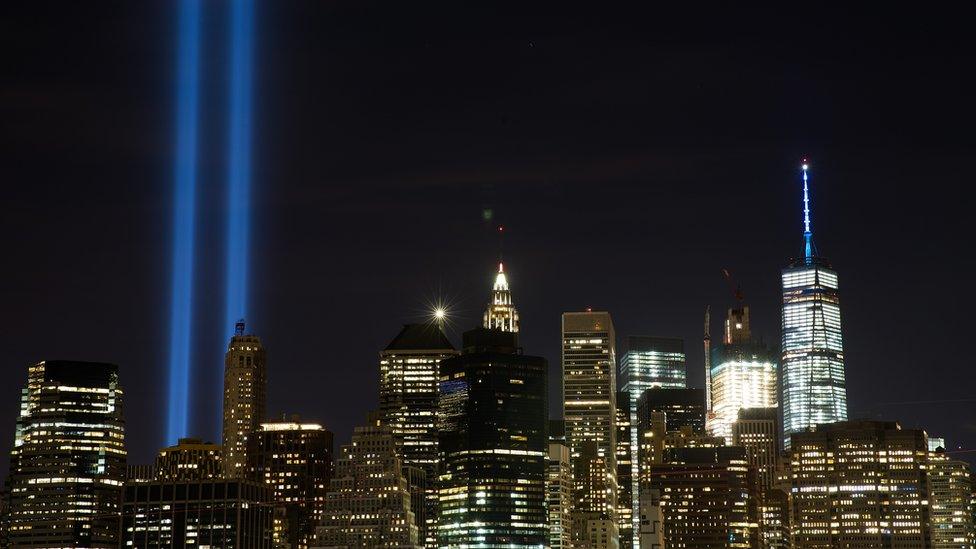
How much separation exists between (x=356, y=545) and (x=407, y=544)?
5357 mm

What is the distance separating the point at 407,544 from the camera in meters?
197

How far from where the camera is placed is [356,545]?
197000 mm
